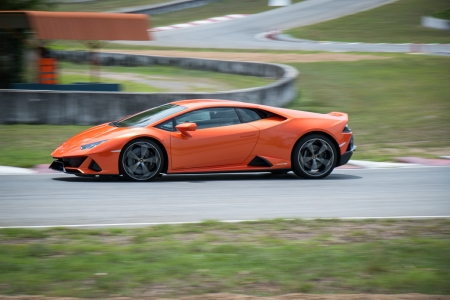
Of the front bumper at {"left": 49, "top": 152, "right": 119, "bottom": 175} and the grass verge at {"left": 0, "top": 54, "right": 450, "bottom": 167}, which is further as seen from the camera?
the grass verge at {"left": 0, "top": 54, "right": 450, "bottom": 167}

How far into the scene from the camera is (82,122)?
50.2ft

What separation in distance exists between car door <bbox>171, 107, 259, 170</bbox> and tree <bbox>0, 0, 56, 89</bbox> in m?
10.2

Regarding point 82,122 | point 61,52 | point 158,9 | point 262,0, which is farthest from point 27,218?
point 262,0

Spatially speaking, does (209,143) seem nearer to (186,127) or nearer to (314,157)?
(186,127)

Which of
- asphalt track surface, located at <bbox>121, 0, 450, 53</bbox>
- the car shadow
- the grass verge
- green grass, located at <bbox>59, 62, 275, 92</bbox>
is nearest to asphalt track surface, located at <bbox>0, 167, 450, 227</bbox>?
the car shadow

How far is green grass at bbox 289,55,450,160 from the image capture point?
14109mm

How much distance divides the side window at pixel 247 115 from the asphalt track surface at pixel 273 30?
22.7 metres

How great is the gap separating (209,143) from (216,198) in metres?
1.47

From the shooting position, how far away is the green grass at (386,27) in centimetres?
3809

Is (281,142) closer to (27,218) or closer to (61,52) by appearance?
(27,218)

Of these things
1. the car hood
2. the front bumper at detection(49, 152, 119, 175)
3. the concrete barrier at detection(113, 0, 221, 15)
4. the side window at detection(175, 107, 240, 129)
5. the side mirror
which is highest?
the concrete barrier at detection(113, 0, 221, 15)

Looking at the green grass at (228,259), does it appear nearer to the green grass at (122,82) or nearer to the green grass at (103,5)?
the green grass at (122,82)

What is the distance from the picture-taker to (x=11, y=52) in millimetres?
19266

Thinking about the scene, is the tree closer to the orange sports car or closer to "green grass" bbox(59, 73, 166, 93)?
"green grass" bbox(59, 73, 166, 93)
